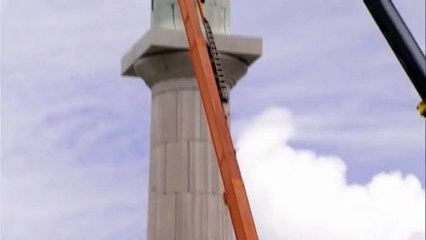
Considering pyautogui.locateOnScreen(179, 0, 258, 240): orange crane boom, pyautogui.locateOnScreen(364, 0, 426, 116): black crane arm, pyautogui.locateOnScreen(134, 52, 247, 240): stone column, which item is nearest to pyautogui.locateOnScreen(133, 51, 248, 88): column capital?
pyautogui.locateOnScreen(134, 52, 247, 240): stone column

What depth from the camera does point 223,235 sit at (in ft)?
81.9

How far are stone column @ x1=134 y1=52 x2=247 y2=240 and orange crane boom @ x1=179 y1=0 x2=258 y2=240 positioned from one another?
163 inches

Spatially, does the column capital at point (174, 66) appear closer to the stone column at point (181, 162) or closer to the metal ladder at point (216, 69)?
the stone column at point (181, 162)

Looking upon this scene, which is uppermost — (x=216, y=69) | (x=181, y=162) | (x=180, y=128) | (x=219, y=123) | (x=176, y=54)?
(x=176, y=54)

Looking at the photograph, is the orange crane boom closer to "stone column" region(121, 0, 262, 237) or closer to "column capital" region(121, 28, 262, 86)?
"column capital" region(121, 28, 262, 86)

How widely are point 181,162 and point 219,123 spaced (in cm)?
671

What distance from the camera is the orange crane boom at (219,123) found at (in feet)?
56.3

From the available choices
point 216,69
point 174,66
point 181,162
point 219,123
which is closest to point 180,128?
point 181,162

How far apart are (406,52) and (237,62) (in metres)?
15.4

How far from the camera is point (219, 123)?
18609 millimetres

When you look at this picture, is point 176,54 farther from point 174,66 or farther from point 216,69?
point 216,69

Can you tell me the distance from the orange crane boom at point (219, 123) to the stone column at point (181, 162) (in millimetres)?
4149

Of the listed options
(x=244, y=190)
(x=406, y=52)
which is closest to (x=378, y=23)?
(x=406, y=52)

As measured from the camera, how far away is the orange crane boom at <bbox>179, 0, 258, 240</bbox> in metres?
17.2
